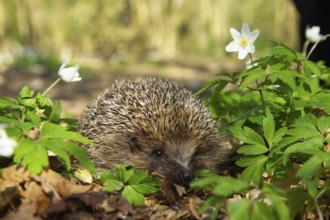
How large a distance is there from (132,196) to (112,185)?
0.17m

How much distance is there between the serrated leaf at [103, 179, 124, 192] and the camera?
11.3 ft

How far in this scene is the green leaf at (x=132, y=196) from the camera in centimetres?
342

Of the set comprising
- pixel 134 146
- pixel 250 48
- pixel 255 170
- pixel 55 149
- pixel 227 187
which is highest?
pixel 250 48

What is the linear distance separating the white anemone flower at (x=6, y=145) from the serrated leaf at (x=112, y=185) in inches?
29.3

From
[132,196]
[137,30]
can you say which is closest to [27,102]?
[132,196]

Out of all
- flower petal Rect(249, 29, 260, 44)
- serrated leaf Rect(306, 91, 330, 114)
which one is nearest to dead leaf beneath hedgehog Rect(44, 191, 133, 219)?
serrated leaf Rect(306, 91, 330, 114)

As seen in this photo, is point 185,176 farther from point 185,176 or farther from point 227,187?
point 227,187

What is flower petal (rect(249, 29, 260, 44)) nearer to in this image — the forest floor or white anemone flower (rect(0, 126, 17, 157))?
the forest floor

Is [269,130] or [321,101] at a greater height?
[321,101]

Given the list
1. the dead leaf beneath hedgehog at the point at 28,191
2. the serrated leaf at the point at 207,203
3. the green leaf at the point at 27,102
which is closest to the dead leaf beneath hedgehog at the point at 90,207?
the dead leaf beneath hedgehog at the point at 28,191

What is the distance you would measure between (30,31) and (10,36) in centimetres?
120

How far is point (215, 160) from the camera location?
4754 millimetres

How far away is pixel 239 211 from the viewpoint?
251 centimetres

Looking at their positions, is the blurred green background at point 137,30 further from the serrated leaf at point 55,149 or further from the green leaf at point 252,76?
the serrated leaf at point 55,149
